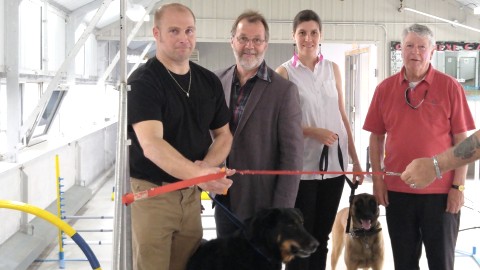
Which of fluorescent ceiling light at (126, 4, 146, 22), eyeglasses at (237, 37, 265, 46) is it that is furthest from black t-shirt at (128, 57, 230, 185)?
fluorescent ceiling light at (126, 4, 146, 22)

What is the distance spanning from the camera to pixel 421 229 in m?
2.56

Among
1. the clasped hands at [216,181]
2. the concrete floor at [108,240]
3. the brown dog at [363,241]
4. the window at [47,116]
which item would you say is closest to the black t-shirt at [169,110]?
the clasped hands at [216,181]

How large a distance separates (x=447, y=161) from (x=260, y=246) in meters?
0.83

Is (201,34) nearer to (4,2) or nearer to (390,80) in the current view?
(4,2)

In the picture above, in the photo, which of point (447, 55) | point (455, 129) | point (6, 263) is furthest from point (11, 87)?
point (447, 55)

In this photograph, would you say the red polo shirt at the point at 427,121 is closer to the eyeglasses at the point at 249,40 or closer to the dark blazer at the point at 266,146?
the dark blazer at the point at 266,146

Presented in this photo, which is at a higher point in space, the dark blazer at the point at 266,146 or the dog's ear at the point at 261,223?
the dark blazer at the point at 266,146

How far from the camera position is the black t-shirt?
71.4 inches

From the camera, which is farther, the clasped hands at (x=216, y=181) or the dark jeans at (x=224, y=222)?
the dark jeans at (x=224, y=222)

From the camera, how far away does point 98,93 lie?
867 cm

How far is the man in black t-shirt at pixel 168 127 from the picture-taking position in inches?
71.7

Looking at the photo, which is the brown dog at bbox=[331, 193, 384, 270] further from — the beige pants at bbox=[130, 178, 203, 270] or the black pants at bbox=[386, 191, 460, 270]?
the beige pants at bbox=[130, 178, 203, 270]

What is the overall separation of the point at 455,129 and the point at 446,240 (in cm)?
51

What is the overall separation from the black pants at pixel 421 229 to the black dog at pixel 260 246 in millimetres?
592
